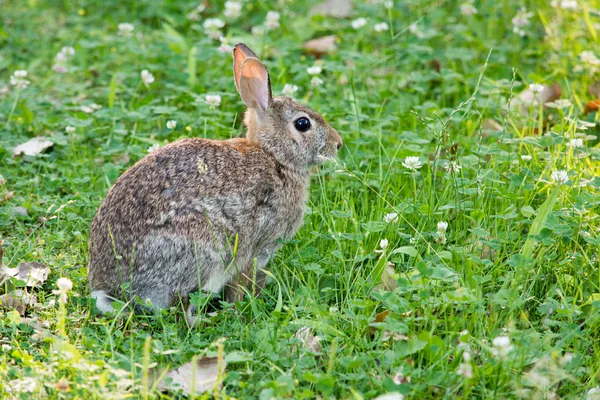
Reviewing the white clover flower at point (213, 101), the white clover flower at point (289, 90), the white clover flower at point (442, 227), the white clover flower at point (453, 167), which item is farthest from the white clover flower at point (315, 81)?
the white clover flower at point (442, 227)

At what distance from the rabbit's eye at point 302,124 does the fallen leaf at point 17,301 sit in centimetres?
200

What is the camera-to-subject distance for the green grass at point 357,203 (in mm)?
3809

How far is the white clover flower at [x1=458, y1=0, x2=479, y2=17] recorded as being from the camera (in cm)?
775

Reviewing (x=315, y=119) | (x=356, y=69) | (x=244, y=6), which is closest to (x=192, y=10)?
(x=244, y=6)

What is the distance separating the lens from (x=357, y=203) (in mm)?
5473

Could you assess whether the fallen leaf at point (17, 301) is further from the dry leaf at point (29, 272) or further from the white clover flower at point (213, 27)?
the white clover flower at point (213, 27)

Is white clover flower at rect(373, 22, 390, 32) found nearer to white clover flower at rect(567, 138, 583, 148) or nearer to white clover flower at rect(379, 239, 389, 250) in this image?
white clover flower at rect(567, 138, 583, 148)

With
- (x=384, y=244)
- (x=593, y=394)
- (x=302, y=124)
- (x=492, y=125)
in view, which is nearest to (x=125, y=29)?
(x=302, y=124)

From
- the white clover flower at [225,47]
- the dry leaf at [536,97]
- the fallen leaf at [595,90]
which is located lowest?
the fallen leaf at [595,90]

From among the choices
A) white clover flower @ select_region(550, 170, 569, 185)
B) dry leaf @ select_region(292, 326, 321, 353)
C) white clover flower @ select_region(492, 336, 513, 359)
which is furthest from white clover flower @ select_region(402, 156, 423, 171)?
white clover flower @ select_region(492, 336, 513, 359)

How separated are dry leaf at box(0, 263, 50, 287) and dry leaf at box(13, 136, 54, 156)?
1504mm

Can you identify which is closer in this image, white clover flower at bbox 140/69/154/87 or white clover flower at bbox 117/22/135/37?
white clover flower at bbox 140/69/154/87

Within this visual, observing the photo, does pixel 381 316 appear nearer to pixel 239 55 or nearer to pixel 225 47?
pixel 239 55

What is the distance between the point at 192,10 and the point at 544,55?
11.6 feet
